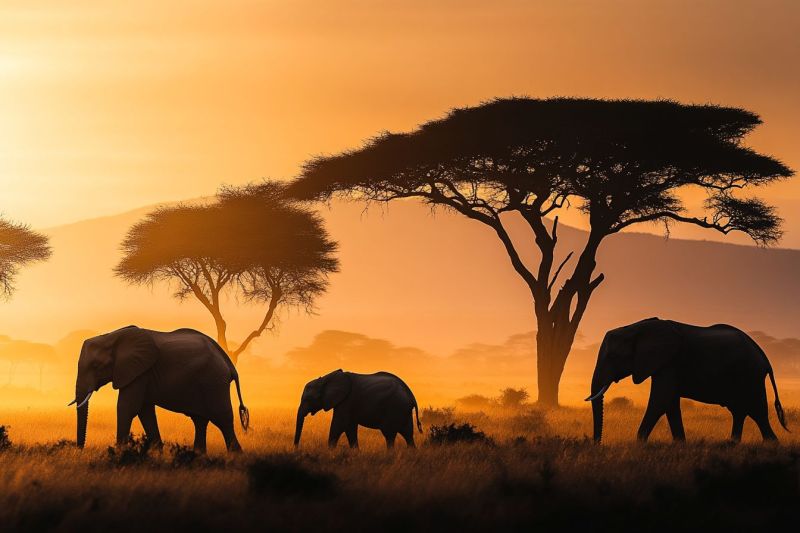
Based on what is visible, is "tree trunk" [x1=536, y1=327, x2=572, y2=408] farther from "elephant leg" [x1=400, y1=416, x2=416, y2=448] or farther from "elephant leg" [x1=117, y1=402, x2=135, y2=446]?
"elephant leg" [x1=117, y1=402, x2=135, y2=446]

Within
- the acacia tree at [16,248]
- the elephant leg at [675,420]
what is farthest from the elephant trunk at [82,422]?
the acacia tree at [16,248]

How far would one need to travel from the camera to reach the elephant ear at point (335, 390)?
20969 mm

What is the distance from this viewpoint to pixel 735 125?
1518 inches

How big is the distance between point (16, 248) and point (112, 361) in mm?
25952

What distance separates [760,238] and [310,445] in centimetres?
2079

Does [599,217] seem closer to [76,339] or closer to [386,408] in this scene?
[386,408]

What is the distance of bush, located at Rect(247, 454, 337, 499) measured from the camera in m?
14.1

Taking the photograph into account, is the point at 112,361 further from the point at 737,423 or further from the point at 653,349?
the point at 737,423

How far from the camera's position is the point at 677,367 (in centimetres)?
2175

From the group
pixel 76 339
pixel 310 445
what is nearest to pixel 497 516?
pixel 310 445

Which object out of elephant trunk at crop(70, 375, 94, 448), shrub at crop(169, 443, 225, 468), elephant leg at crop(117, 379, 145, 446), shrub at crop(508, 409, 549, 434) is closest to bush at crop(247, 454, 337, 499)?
shrub at crop(169, 443, 225, 468)

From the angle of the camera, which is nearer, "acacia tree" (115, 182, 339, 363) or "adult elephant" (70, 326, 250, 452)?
"adult elephant" (70, 326, 250, 452)

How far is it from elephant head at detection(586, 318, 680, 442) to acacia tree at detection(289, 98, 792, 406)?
1452 centimetres

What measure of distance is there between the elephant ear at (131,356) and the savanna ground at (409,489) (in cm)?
123
